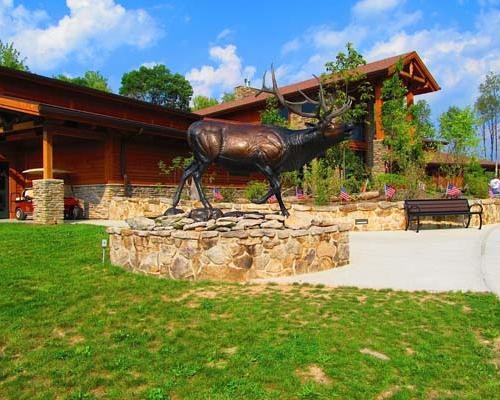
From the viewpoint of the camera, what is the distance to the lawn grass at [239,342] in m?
3.36

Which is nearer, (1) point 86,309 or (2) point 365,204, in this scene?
(1) point 86,309

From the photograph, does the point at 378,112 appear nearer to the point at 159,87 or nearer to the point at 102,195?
the point at 102,195

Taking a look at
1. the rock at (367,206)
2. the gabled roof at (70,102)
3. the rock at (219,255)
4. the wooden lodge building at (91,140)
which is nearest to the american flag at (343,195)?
the rock at (367,206)

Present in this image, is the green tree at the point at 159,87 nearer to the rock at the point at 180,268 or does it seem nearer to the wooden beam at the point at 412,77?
the wooden beam at the point at 412,77

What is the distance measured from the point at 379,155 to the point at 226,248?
56.9 feet

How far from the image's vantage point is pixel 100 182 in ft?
59.2

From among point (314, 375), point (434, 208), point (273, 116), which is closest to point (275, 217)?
point (314, 375)

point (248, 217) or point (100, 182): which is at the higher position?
point (100, 182)

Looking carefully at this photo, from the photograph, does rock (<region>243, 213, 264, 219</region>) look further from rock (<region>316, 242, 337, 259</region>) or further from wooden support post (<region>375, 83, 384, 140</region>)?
wooden support post (<region>375, 83, 384, 140</region>)

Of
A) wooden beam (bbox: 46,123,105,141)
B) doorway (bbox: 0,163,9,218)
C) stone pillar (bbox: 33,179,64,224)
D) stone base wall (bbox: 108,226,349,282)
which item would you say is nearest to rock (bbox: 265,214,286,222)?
stone base wall (bbox: 108,226,349,282)

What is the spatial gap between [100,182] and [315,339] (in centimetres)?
1572

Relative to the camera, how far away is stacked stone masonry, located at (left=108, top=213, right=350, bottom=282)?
6.58 m

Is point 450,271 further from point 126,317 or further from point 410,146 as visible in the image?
point 410,146

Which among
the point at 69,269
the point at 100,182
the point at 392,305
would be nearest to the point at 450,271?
the point at 392,305
